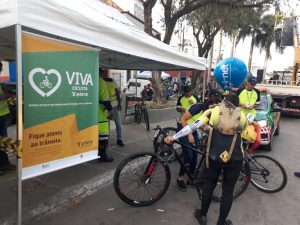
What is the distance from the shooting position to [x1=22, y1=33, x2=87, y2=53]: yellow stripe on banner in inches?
110

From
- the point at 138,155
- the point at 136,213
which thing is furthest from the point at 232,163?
the point at 136,213

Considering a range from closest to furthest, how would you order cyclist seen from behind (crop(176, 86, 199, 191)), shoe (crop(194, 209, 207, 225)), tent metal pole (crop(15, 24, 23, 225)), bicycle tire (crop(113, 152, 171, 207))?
tent metal pole (crop(15, 24, 23, 225)), shoe (crop(194, 209, 207, 225)), bicycle tire (crop(113, 152, 171, 207)), cyclist seen from behind (crop(176, 86, 199, 191))

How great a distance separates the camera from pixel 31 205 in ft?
12.4

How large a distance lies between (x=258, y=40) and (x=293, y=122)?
27462 millimetres

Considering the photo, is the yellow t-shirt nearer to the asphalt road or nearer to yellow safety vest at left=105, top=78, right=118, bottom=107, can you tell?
the asphalt road

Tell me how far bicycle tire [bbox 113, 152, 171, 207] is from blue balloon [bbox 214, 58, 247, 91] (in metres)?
4.11

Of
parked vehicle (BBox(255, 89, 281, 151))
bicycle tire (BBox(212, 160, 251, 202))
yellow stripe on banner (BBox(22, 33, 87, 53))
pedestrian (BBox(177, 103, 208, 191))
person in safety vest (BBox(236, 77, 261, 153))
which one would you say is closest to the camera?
yellow stripe on banner (BBox(22, 33, 87, 53))

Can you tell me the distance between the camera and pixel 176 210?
4070 mm

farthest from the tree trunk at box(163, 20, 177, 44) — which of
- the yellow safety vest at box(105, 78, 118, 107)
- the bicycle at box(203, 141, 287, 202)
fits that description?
the bicycle at box(203, 141, 287, 202)

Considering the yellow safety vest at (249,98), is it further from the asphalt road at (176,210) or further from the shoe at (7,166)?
the shoe at (7,166)

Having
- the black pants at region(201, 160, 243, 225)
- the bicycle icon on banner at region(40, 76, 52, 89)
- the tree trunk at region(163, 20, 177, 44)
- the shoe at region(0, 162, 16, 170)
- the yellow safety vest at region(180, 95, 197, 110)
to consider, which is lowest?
the shoe at region(0, 162, 16, 170)

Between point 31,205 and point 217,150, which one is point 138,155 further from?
point 31,205

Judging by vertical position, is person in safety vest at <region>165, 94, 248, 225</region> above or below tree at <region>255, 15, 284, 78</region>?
below

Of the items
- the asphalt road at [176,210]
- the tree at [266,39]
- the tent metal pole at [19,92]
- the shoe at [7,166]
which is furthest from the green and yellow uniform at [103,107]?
the tree at [266,39]
